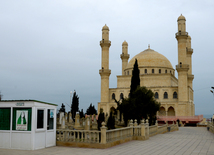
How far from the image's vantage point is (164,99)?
169 ft

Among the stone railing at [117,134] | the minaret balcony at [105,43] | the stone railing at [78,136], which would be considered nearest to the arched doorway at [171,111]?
the minaret balcony at [105,43]

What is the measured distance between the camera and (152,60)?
197 feet

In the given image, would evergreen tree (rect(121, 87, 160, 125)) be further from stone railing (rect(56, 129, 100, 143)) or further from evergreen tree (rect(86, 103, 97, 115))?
evergreen tree (rect(86, 103, 97, 115))

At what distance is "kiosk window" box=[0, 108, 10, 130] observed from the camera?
10.9 m

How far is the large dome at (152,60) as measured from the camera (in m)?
59.5

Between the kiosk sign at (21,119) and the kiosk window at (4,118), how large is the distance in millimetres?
449

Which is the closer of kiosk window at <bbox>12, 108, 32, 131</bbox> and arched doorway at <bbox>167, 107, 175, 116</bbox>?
kiosk window at <bbox>12, 108, 32, 131</bbox>

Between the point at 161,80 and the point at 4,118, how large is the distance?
45.8 m

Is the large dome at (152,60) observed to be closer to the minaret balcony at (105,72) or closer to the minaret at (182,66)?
the minaret balcony at (105,72)

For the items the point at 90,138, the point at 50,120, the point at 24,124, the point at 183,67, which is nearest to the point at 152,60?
the point at 183,67

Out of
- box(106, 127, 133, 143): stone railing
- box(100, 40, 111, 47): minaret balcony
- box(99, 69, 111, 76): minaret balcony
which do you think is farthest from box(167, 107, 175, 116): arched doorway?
box(106, 127, 133, 143): stone railing

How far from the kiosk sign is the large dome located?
50.0 metres

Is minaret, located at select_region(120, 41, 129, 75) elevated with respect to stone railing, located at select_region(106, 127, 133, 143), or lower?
elevated

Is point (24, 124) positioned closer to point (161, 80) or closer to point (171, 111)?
point (171, 111)
